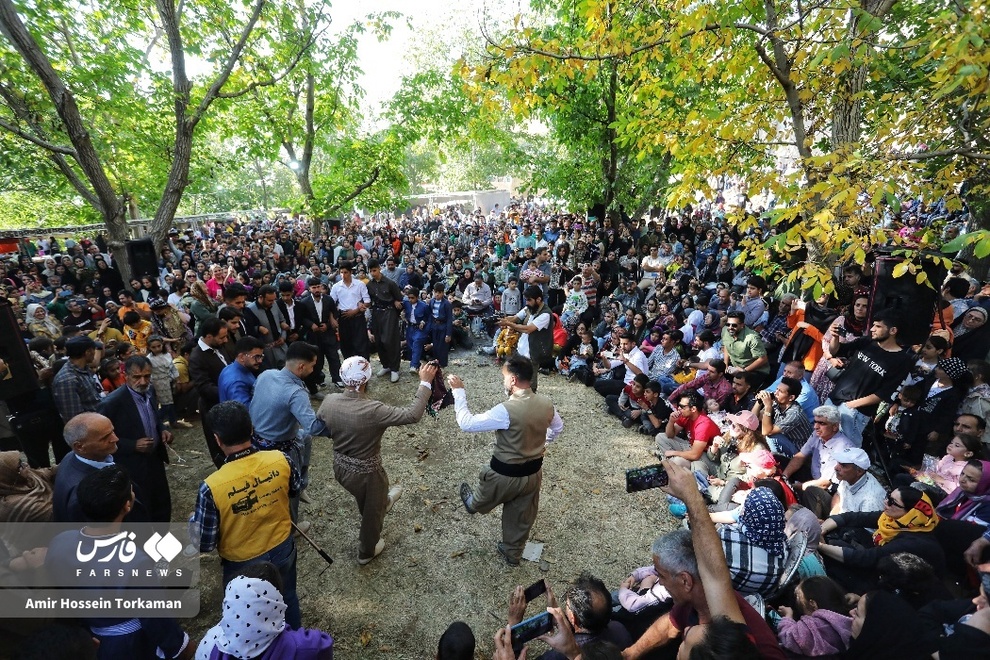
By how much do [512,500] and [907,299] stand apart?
17.4ft

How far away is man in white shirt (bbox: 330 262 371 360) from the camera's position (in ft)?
26.2

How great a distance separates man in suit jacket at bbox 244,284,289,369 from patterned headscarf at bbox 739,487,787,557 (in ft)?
18.8

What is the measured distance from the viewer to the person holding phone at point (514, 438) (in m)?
3.69

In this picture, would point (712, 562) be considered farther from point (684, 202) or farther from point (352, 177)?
point (352, 177)

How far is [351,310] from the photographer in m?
7.96

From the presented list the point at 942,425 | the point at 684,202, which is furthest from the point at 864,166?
the point at 942,425

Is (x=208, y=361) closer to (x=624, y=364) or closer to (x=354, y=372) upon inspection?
(x=354, y=372)

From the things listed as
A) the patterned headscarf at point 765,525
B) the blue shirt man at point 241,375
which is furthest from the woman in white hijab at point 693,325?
the blue shirt man at point 241,375

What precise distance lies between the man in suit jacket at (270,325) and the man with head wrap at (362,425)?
10.3 ft

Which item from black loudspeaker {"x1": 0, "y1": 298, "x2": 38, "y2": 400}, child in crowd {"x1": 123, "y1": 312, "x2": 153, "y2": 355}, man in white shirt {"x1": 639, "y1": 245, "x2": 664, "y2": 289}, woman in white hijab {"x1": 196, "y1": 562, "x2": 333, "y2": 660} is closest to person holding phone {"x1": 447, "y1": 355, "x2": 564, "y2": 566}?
woman in white hijab {"x1": 196, "y1": 562, "x2": 333, "y2": 660}

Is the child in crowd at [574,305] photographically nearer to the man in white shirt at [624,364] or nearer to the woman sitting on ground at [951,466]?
the man in white shirt at [624,364]

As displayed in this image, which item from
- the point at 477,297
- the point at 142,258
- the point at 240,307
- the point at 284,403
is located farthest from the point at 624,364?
the point at 142,258

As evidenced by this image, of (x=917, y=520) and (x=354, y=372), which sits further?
(x=354, y=372)

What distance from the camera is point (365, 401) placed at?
3732 millimetres
